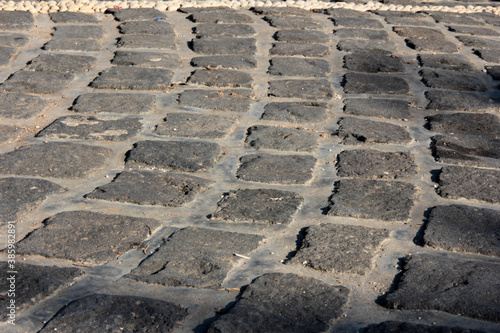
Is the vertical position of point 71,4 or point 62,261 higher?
point 71,4

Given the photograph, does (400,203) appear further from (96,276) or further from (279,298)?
(96,276)

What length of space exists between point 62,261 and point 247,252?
693 millimetres

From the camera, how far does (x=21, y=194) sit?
2.75m

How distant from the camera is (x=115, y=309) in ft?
6.37

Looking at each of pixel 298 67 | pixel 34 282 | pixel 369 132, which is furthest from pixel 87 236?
pixel 298 67

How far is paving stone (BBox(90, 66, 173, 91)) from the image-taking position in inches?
160

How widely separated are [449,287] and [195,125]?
186 centimetres

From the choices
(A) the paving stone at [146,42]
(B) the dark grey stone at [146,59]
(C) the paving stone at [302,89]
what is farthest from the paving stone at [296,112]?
(A) the paving stone at [146,42]

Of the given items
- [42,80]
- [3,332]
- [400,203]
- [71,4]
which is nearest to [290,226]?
[400,203]

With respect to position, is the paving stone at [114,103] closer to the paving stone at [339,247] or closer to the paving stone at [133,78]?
the paving stone at [133,78]

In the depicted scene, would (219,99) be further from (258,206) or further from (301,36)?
(301,36)

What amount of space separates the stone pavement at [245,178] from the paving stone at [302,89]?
0.06 feet

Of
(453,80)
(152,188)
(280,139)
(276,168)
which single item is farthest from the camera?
(453,80)

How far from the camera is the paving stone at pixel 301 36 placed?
501cm
